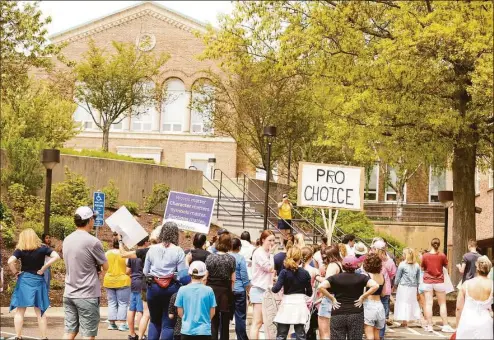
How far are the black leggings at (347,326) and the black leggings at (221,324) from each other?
162 cm

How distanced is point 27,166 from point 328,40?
37.3ft

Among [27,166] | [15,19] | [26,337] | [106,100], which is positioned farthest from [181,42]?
[26,337]

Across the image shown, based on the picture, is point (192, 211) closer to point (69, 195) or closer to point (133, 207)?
point (69, 195)

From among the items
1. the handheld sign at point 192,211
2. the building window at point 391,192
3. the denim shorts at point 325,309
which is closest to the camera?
the denim shorts at point 325,309

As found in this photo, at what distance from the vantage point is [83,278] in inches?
474

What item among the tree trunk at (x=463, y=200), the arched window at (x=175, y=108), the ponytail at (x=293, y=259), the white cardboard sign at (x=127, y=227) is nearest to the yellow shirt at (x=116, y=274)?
the white cardboard sign at (x=127, y=227)

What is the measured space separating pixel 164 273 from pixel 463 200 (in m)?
13.9

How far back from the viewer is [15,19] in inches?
1027

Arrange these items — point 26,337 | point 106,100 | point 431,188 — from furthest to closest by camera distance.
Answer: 1. point 431,188
2. point 106,100
3. point 26,337

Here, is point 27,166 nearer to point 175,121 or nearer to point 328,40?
point 328,40

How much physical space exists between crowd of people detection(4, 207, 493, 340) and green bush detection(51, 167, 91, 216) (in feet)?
44.4

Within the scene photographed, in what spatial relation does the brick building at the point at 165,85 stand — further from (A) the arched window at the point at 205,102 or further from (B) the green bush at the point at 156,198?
(B) the green bush at the point at 156,198

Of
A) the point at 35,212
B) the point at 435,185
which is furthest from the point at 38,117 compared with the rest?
the point at 435,185

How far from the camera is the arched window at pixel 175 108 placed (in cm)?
5606
